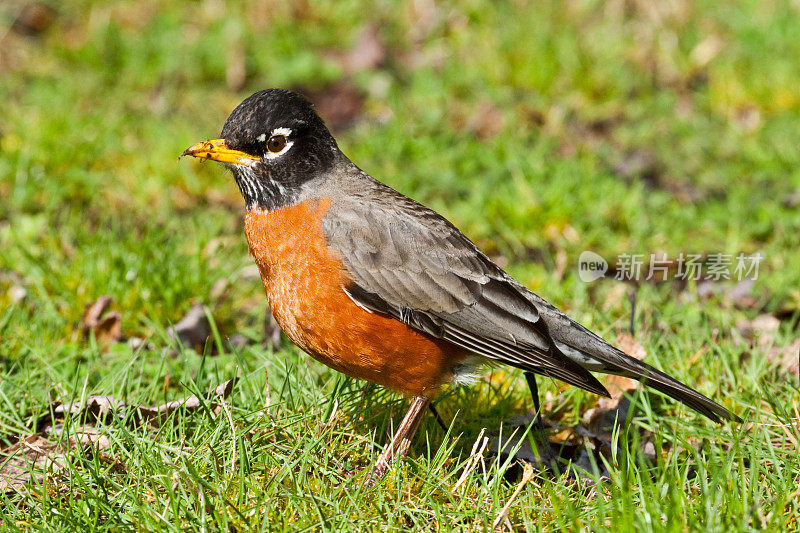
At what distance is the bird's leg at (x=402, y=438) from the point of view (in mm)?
3410

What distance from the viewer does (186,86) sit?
8.10 metres

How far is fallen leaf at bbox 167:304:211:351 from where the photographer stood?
4.62 m

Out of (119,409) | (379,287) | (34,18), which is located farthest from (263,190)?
(34,18)

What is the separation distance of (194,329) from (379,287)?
4.71 ft

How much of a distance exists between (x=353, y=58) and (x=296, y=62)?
0.56 meters

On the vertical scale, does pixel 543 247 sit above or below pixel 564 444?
above

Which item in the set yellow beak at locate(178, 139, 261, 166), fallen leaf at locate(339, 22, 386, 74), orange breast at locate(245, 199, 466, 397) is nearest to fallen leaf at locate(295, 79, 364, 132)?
fallen leaf at locate(339, 22, 386, 74)

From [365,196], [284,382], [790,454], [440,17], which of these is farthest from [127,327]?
[440,17]

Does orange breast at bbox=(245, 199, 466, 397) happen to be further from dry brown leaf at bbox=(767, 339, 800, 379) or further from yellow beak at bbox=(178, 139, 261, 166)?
dry brown leaf at bbox=(767, 339, 800, 379)

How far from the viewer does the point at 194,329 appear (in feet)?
15.3

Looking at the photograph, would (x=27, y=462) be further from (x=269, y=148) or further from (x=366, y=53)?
(x=366, y=53)

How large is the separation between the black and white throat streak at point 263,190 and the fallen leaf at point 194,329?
961 mm

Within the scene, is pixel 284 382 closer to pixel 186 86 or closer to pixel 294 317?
pixel 294 317

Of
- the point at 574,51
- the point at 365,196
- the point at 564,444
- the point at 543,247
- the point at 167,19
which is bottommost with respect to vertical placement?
the point at 564,444
